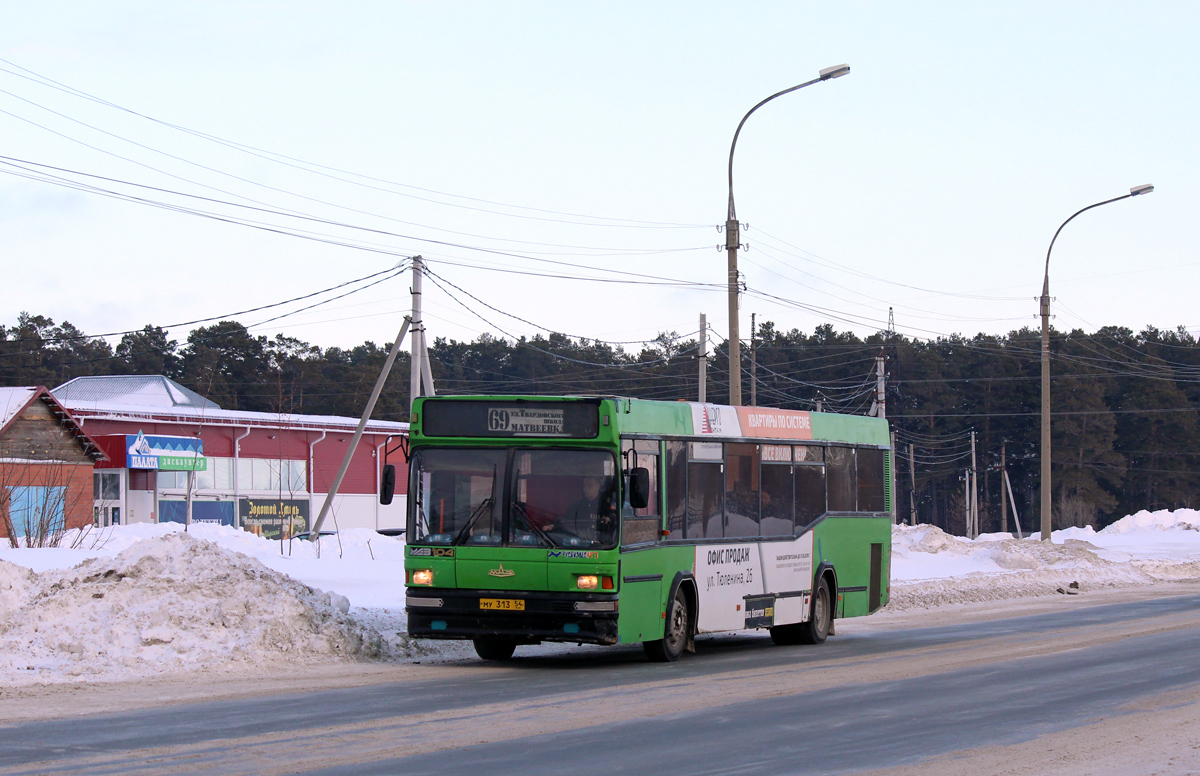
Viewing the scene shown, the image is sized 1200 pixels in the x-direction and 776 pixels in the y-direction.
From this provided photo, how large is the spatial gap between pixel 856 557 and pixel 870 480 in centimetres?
123

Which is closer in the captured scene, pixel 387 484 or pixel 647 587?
pixel 387 484

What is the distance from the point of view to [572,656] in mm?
16812

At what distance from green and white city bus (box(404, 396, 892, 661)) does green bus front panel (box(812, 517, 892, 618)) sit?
8.48ft

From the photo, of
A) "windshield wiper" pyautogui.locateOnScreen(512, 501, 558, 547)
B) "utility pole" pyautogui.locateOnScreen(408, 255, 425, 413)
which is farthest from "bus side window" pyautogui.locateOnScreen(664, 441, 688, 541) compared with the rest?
"utility pole" pyautogui.locateOnScreen(408, 255, 425, 413)

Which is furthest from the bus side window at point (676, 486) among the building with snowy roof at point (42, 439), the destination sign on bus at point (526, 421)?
the building with snowy roof at point (42, 439)

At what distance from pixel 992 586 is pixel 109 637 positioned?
21.8 meters

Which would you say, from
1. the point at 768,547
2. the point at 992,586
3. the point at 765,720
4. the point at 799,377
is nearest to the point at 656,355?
the point at 799,377

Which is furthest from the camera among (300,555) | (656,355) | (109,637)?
(656,355)

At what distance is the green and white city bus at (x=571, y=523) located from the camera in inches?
568

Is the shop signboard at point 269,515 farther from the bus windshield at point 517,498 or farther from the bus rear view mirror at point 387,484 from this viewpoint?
the bus rear view mirror at point 387,484

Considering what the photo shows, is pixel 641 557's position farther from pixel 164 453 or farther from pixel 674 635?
pixel 164 453

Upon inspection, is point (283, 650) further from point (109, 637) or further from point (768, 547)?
point (768, 547)

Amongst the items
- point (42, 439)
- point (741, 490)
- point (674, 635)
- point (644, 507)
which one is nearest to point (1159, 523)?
point (42, 439)

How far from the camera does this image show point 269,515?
68000mm
